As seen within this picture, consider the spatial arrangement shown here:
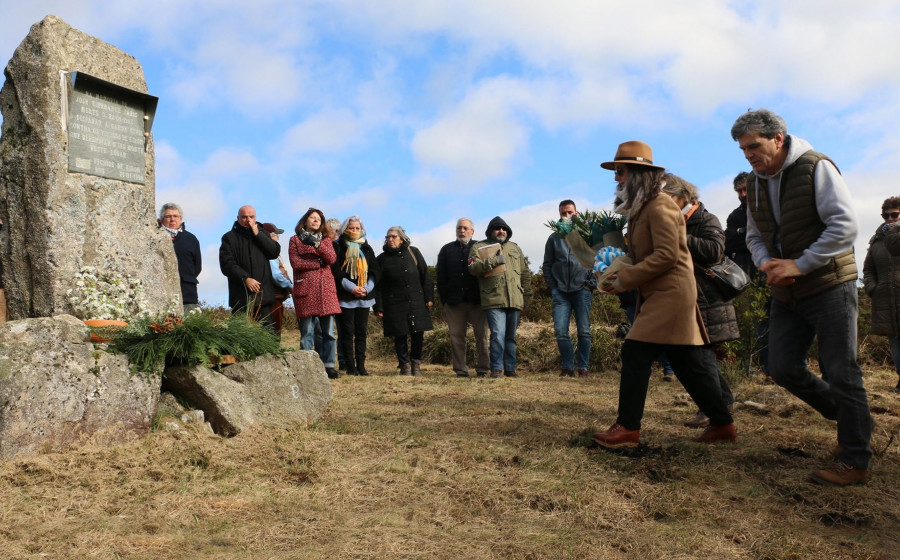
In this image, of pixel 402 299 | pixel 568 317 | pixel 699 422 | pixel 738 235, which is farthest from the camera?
pixel 402 299

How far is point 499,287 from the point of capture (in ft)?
29.3

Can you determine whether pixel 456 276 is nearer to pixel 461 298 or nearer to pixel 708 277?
pixel 461 298

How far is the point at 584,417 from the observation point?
19.0ft

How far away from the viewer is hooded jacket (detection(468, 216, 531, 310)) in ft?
29.2

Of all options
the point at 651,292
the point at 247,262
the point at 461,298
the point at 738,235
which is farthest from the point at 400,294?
the point at 651,292

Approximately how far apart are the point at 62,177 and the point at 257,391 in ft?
7.66

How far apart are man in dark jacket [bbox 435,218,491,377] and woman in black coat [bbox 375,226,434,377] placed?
34 cm

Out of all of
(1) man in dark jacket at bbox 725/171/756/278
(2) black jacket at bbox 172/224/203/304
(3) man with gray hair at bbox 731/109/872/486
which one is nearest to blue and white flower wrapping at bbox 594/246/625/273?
(3) man with gray hair at bbox 731/109/872/486

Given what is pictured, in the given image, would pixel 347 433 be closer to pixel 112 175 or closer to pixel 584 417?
pixel 584 417

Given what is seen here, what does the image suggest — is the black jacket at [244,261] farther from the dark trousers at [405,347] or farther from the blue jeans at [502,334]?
the blue jeans at [502,334]

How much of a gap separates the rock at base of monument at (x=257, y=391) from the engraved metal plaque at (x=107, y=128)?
2.05m

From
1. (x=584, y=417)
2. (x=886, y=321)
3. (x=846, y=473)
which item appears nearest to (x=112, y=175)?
(x=584, y=417)

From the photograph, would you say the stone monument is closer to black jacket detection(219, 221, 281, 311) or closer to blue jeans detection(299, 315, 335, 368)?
black jacket detection(219, 221, 281, 311)

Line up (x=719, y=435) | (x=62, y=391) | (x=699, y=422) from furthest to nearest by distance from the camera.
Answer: (x=699, y=422) → (x=719, y=435) → (x=62, y=391)
